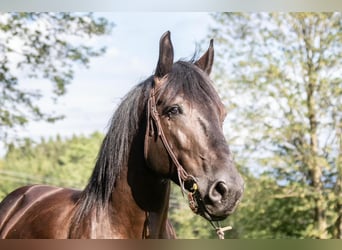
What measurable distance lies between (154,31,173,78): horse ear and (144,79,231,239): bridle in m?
0.08

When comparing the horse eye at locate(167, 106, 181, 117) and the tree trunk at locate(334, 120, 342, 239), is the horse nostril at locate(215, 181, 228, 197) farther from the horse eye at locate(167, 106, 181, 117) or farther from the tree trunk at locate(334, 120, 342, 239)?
the tree trunk at locate(334, 120, 342, 239)

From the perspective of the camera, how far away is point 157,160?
2.12 meters

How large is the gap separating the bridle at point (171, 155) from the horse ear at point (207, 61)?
345 millimetres

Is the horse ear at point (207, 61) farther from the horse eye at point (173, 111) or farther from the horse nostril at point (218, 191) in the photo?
the horse nostril at point (218, 191)

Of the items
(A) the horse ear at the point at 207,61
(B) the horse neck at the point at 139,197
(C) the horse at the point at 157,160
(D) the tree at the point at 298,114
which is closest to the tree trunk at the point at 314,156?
(D) the tree at the point at 298,114

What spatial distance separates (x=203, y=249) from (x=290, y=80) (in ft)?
15.5

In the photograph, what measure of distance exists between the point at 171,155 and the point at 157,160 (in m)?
0.06

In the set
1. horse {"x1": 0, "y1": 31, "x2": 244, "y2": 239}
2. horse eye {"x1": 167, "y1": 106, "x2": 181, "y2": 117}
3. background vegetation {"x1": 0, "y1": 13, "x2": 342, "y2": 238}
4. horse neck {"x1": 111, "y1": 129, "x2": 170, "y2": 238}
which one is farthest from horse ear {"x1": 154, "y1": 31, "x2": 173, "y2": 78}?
background vegetation {"x1": 0, "y1": 13, "x2": 342, "y2": 238}

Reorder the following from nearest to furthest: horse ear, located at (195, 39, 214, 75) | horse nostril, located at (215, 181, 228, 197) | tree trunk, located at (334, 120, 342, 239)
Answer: horse nostril, located at (215, 181, 228, 197)
horse ear, located at (195, 39, 214, 75)
tree trunk, located at (334, 120, 342, 239)

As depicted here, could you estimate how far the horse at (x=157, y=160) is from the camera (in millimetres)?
2059

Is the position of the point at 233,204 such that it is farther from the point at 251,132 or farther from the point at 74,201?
the point at 251,132

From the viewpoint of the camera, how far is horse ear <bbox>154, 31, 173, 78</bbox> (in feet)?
7.13

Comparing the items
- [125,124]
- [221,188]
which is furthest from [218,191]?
[125,124]

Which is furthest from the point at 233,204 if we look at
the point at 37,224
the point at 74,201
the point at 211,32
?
the point at 211,32
